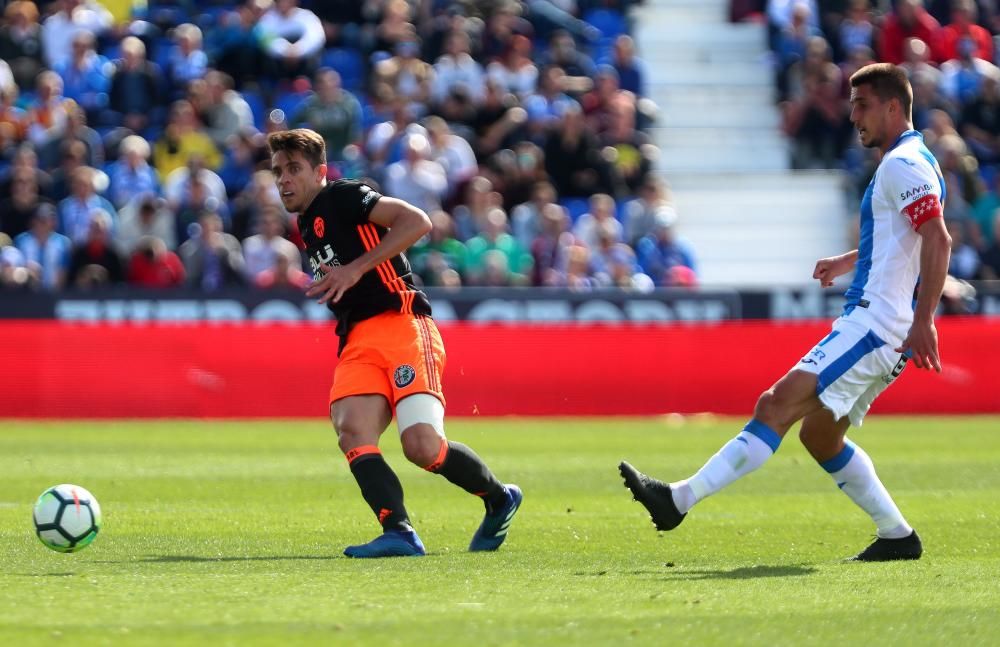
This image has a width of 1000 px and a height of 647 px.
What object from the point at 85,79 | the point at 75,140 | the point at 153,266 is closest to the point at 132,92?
the point at 85,79

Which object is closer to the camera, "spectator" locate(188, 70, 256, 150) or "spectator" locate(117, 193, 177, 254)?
"spectator" locate(117, 193, 177, 254)

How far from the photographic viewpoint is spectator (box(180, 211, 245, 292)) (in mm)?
20078

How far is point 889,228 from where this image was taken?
7832 mm

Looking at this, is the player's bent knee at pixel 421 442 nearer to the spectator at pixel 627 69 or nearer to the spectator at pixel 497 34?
the spectator at pixel 497 34

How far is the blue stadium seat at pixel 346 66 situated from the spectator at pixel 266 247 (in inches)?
150

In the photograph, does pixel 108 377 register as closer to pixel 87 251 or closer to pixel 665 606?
pixel 87 251

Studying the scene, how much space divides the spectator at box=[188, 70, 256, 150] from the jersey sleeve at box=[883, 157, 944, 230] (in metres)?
15.2

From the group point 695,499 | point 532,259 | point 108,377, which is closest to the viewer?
point 695,499

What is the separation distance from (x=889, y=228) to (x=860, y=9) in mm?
18798

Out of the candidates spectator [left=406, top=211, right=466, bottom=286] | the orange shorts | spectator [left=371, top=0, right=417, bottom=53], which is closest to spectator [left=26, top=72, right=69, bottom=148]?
spectator [left=371, top=0, right=417, bottom=53]

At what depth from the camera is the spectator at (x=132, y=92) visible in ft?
72.9

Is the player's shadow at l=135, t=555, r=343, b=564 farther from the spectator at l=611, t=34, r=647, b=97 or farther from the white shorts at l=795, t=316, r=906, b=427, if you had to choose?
Result: the spectator at l=611, t=34, r=647, b=97

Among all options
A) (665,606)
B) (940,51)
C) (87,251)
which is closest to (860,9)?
(940,51)

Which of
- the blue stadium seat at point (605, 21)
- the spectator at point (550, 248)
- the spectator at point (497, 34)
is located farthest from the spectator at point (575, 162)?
the blue stadium seat at point (605, 21)
